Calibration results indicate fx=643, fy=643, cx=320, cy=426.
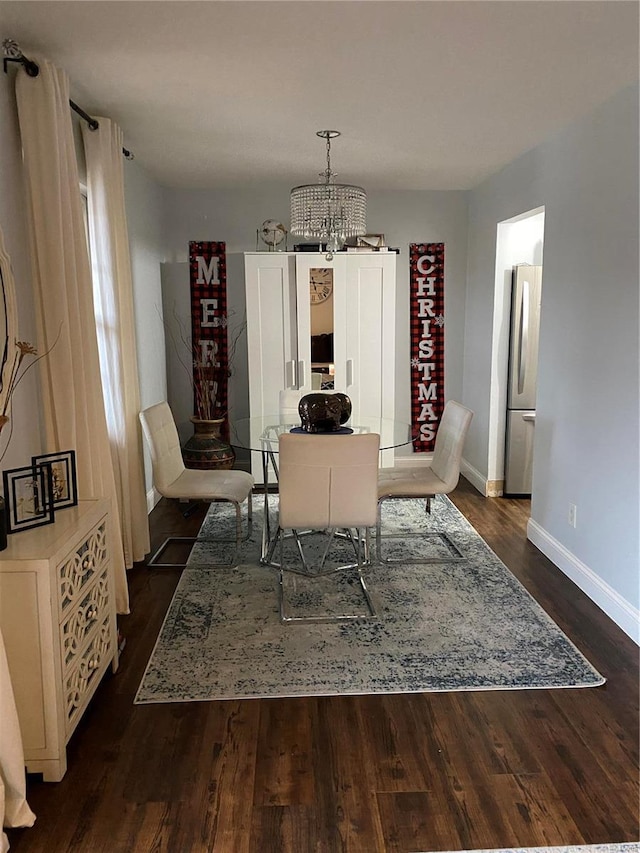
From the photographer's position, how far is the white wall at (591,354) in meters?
2.92

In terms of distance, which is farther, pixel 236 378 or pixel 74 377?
pixel 236 378

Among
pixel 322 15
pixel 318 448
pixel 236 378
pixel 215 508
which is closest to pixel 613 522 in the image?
pixel 318 448

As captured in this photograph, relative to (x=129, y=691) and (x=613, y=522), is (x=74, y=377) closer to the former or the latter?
(x=129, y=691)

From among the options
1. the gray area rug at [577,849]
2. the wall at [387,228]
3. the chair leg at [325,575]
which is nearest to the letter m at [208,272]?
the wall at [387,228]

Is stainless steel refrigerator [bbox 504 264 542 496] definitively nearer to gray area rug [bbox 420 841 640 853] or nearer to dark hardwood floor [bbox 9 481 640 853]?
dark hardwood floor [bbox 9 481 640 853]

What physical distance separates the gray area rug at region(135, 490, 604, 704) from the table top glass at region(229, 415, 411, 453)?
2.32 feet

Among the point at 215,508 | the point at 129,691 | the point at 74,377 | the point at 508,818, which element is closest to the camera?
the point at 508,818

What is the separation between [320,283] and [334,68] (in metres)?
2.57

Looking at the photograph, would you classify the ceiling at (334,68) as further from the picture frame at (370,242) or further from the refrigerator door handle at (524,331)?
the picture frame at (370,242)

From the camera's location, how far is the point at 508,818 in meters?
1.86

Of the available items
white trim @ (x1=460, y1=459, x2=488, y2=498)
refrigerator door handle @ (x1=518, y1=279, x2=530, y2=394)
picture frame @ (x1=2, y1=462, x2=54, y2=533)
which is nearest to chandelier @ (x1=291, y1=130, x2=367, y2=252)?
refrigerator door handle @ (x1=518, y1=279, x2=530, y2=394)

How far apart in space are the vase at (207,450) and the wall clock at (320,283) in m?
1.28

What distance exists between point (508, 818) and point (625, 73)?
9.51 ft

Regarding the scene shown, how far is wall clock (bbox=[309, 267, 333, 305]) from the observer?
5.20 metres
